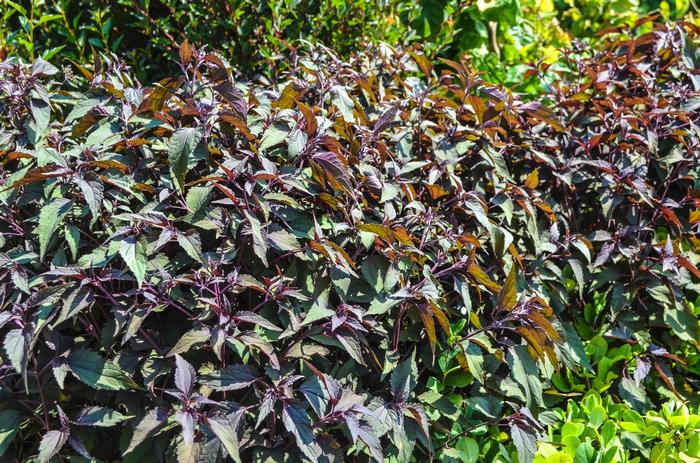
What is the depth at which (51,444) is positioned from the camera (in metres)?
1.86

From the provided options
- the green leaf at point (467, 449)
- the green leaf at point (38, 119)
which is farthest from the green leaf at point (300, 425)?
the green leaf at point (38, 119)

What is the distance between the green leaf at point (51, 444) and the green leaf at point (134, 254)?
46 centimetres

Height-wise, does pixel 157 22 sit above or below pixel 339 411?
above

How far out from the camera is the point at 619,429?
259 cm

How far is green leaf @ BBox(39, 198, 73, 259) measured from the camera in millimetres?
1898

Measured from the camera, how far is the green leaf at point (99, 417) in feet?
6.33

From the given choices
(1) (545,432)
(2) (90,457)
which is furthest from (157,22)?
(1) (545,432)

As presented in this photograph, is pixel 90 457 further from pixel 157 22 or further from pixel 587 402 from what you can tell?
pixel 157 22

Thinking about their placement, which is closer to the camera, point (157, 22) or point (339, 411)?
point (339, 411)

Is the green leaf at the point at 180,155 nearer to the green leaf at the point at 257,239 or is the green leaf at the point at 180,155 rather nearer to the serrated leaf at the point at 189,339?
the green leaf at the point at 257,239

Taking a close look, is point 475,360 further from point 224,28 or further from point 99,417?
point 224,28

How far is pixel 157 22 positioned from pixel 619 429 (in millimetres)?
2683

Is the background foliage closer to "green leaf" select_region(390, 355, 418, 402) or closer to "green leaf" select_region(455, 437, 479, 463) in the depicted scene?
"green leaf" select_region(390, 355, 418, 402)

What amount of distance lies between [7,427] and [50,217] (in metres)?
0.56
